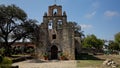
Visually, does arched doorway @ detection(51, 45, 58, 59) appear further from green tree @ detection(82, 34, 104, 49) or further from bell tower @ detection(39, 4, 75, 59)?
green tree @ detection(82, 34, 104, 49)

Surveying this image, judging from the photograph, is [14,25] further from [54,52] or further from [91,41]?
[91,41]

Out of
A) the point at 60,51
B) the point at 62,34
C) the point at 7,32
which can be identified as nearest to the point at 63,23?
the point at 62,34

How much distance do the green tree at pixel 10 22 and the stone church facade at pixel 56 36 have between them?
3975mm

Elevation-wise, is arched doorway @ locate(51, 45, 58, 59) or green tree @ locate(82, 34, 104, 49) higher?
green tree @ locate(82, 34, 104, 49)

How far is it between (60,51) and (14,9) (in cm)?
1109

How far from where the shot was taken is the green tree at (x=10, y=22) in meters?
35.1

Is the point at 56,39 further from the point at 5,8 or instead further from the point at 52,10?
the point at 5,8

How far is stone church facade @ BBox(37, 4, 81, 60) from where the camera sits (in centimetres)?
3550

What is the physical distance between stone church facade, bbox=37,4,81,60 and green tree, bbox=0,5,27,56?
3.98 metres

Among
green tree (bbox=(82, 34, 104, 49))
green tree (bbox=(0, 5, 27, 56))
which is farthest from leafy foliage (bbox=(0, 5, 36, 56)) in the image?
green tree (bbox=(82, 34, 104, 49))

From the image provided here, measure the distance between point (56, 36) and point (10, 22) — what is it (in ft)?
28.3

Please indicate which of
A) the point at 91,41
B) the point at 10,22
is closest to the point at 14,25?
the point at 10,22

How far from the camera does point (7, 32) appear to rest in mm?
36250

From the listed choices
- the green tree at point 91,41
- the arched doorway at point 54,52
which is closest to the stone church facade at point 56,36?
the arched doorway at point 54,52
